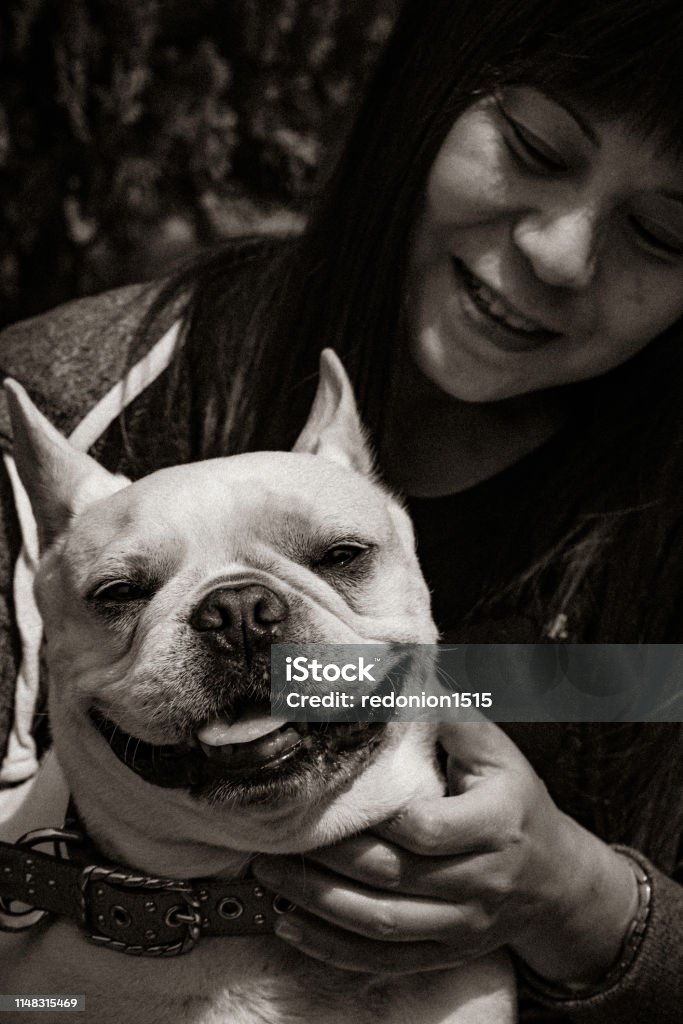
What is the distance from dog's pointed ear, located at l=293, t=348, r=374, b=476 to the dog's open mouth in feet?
1.14

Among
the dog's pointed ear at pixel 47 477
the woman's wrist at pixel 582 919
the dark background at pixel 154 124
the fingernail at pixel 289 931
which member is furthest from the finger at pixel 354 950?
the dark background at pixel 154 124

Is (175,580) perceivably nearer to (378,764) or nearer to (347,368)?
(378,764)

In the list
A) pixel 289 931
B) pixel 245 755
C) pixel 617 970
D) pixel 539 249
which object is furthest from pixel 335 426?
pixel 617 970

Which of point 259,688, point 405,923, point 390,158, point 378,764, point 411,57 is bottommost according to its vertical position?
point 405,923

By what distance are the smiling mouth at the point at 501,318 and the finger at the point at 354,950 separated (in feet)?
2.39

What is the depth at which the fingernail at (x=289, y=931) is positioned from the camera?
3.26 feet

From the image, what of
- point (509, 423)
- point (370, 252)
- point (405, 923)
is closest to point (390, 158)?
point (370, 252)

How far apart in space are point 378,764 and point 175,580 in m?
0.28

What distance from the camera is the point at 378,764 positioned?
3.41 ft

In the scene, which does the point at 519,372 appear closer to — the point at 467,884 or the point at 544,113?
the point at 544,113

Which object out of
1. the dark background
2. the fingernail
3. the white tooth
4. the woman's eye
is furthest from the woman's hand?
the dark background

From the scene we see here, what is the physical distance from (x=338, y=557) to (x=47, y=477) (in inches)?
13.0

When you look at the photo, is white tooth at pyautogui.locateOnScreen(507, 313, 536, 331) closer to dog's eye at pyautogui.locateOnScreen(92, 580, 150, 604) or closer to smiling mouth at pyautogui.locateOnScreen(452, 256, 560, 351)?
smiling mouth at pyautogui.locateOnScreen(452, 256, 560, 351)

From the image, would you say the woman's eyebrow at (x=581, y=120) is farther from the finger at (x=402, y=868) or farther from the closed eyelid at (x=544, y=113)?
the finger at (x=402, y=868)
